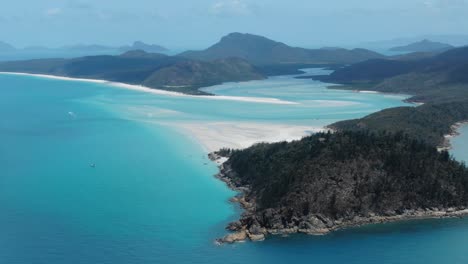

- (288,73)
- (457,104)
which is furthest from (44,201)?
(288,73)

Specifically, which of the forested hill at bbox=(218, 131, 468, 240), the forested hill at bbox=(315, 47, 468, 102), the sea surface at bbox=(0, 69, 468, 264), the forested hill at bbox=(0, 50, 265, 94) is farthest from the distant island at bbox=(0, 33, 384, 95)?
the forested hill at bbox=(218, 131, 468, 240)

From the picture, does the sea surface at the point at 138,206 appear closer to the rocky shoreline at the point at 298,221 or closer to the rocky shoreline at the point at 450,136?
the rocky shoreline at the point at 298,221

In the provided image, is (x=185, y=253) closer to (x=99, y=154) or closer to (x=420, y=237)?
(x=420, y=237)

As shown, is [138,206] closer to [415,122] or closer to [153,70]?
[415,122]

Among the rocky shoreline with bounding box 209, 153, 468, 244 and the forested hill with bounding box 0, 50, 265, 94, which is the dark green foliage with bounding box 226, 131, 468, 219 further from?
the forested hill with bounding box 0, 50, 265, 94

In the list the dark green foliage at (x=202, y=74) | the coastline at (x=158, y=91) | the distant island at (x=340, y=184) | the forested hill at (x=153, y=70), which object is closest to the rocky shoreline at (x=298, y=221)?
the distant island at (x=340, y=184)

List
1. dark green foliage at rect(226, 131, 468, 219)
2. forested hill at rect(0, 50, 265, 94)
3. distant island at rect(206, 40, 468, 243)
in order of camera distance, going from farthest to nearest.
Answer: forested hill at rect(0, 50, 265, 94) < dark green foliage at rect(226, 131, 468, 219) < distant island at rect(206, 40, 468, 243)

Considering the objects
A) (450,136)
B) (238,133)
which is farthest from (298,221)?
(450,136)
